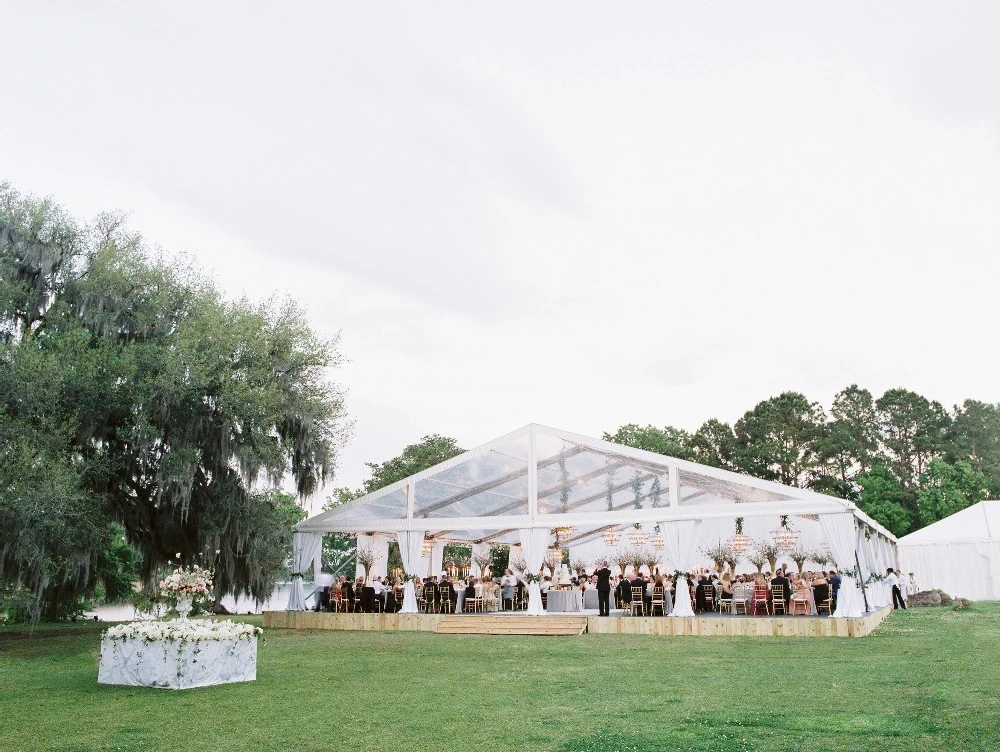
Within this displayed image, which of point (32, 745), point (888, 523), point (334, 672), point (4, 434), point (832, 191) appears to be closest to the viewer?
point (32, 745)

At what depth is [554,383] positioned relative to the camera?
88.6ft

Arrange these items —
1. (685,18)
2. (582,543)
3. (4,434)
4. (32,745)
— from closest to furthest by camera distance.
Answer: (32,745), (685,18), (4,434), (582,543)

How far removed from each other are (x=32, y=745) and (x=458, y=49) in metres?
8.74

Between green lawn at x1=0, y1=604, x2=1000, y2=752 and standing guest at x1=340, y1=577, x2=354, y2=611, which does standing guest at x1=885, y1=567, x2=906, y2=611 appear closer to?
green lawn at x1=0, y1=604, x2=1000, y2=752

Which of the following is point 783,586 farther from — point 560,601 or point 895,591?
point 895,591

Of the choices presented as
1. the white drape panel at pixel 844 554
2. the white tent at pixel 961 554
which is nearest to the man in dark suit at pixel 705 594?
the white drape panel at pixel 844 554

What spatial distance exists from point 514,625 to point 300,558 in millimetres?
6170

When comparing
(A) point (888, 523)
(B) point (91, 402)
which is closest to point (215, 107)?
(B) point (91, 402)

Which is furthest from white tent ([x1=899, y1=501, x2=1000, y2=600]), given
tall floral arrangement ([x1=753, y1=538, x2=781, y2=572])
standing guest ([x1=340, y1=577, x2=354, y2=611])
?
standing guest ([x1=340, y1=577, x2=354, y2=611])

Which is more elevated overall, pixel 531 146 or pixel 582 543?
pixel 531 146

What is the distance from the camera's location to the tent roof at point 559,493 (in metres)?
15.2

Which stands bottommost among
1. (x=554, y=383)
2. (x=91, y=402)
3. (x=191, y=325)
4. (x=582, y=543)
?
(x=582, y=543)

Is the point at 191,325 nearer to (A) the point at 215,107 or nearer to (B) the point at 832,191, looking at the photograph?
(A) the point at 215,107

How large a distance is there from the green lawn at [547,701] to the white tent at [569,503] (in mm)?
3186
